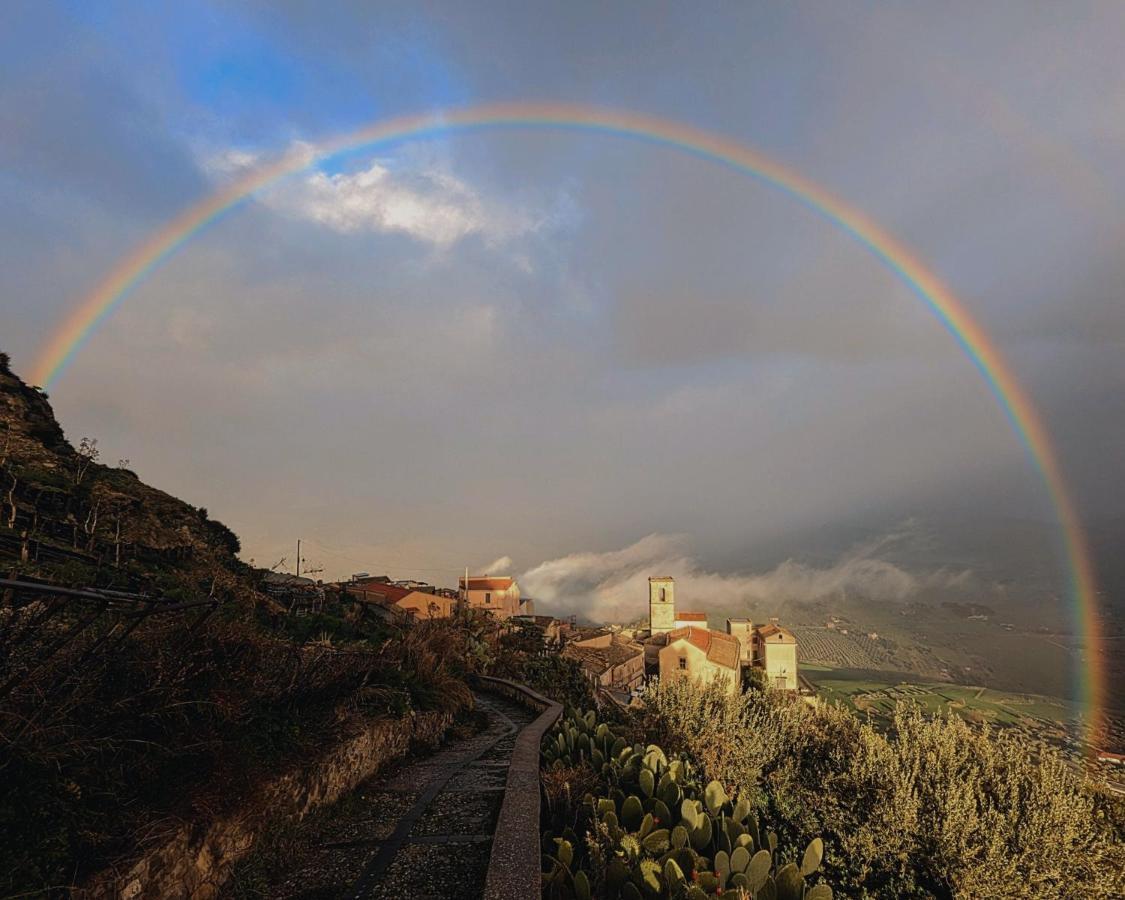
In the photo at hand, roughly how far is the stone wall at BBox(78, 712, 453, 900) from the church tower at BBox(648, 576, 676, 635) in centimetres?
6689

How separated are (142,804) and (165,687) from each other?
744mm

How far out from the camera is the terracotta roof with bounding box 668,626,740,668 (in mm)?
51375

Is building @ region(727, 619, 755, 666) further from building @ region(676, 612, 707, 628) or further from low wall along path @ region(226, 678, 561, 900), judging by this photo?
low wall along path @ region(226, 678, 561, 900)

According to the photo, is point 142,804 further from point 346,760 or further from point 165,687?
point 346,760

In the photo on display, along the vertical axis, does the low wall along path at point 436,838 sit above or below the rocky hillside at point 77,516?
below

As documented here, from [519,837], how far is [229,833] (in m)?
2.24

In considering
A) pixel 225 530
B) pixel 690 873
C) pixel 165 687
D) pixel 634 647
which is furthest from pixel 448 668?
pixel 634 647

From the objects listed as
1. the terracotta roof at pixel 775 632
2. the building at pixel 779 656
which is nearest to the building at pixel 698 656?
the building at pixel 779 656

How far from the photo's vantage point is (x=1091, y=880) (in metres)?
8.98

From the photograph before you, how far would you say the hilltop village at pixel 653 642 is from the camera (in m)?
41.5

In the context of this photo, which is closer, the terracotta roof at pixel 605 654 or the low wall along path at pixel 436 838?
the low wall along path at pixel 436 838

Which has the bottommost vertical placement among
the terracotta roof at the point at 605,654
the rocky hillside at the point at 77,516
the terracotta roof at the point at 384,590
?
the terracotta roof at the point at 605,654

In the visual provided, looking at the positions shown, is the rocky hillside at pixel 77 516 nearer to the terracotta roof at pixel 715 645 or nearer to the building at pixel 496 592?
the building at pixel 496 592

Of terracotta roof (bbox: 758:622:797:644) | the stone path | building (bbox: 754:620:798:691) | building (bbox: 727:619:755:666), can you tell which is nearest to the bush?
the stone path
